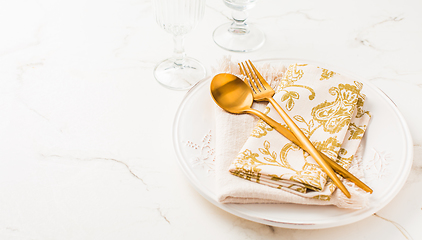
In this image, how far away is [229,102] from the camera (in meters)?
0.63

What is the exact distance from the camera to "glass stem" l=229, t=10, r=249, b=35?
2.85ft

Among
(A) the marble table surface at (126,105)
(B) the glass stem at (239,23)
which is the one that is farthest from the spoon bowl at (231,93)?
(B) the glass stem at (239,23)

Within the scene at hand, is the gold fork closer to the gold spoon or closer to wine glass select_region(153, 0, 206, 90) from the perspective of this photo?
the gold spoon

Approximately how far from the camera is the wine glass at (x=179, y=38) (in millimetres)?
679

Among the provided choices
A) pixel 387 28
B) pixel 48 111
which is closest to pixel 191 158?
pixel 48 111

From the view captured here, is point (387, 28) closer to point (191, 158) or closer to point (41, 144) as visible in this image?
point (191, 158)

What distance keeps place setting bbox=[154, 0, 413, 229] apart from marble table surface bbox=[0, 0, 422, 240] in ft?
0.14

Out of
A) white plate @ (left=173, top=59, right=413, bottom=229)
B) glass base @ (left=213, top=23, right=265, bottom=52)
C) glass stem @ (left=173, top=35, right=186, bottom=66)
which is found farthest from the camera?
glass base @ (left=213, top=23, right=265, bottom=52)

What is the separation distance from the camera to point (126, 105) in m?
0.71

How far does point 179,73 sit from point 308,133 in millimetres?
309

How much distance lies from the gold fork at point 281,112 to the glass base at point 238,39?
123 millimetres

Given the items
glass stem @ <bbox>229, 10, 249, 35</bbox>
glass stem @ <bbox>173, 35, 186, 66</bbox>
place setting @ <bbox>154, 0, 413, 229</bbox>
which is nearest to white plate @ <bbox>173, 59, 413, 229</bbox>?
place setting @ <bbox>154, 0, 413, 229</bbox>

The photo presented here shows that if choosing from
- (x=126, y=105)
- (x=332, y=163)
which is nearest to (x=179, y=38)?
(x=126, y=105)

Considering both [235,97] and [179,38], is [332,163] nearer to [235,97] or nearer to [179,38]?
[235,97]
